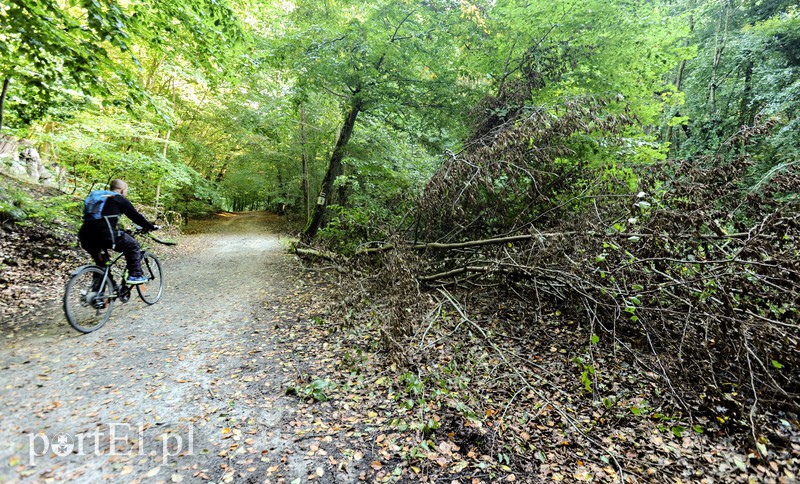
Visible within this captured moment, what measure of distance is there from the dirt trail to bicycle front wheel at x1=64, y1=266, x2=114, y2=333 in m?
0.18

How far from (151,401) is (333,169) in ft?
28.7

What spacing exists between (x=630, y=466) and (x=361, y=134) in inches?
391

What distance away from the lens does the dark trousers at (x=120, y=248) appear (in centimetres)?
479

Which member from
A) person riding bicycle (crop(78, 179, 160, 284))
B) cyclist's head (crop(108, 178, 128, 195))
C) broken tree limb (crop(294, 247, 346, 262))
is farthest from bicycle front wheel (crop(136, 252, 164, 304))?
broken tree limb (crop(294, 247, 346, 262))

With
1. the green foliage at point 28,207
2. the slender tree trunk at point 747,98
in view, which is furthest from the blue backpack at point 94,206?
the slender tree trunk at point 747,98

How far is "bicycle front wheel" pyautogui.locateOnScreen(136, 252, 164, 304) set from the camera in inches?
245

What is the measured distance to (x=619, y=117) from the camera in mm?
5039

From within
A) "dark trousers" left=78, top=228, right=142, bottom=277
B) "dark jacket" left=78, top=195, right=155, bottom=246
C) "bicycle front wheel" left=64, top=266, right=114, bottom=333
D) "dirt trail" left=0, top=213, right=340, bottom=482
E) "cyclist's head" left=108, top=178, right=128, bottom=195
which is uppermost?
"cyclist's head" left=108, top=178, right=128, bottom=195

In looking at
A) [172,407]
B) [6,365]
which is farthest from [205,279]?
[172,407]

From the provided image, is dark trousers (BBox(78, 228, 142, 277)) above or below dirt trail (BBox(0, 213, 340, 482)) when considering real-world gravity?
above

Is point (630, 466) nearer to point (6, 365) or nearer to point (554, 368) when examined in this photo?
point (554, 368)

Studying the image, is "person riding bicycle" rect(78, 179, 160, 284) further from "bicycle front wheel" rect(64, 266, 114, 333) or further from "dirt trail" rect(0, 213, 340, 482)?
"dirt trail" rect(0, 213, 340, 482)

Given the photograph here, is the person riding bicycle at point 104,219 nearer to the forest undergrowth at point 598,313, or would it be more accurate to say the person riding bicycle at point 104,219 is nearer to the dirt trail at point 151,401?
the dirt trail at point 151,401

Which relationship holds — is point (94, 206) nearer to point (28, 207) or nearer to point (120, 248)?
point (120, 248)
